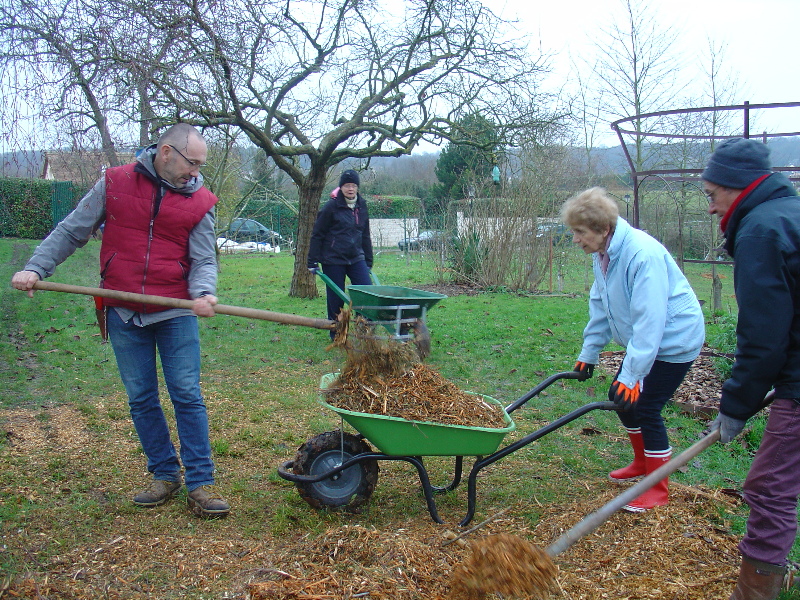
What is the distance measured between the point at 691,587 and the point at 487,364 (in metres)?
4.30

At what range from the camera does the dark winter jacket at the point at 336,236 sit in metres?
6.97

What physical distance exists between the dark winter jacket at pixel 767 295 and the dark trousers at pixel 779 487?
9 centimetres

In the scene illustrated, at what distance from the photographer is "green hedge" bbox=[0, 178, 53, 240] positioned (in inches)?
154

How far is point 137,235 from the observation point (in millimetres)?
3195

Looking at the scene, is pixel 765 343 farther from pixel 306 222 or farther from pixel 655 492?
pixel 306 222

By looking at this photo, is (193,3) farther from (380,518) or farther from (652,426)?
(652,426)

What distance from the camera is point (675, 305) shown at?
3.26m

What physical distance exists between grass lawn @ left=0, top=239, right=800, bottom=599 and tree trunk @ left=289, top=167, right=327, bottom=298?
3983 mm

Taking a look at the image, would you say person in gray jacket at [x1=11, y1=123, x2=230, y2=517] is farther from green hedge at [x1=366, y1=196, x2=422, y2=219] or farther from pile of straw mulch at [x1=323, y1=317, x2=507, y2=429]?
green hedge at [x1=366, y1=196, x2=422, y2=219]

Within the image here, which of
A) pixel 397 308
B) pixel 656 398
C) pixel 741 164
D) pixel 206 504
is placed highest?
pixel 741 164

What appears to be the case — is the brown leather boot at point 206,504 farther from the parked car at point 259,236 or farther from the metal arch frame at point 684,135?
the parked car at point 259,236

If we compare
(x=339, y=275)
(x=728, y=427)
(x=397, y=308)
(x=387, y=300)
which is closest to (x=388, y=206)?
(x=339, y=275)

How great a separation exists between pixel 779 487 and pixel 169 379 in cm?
276

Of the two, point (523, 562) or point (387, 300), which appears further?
point (387, 300)
